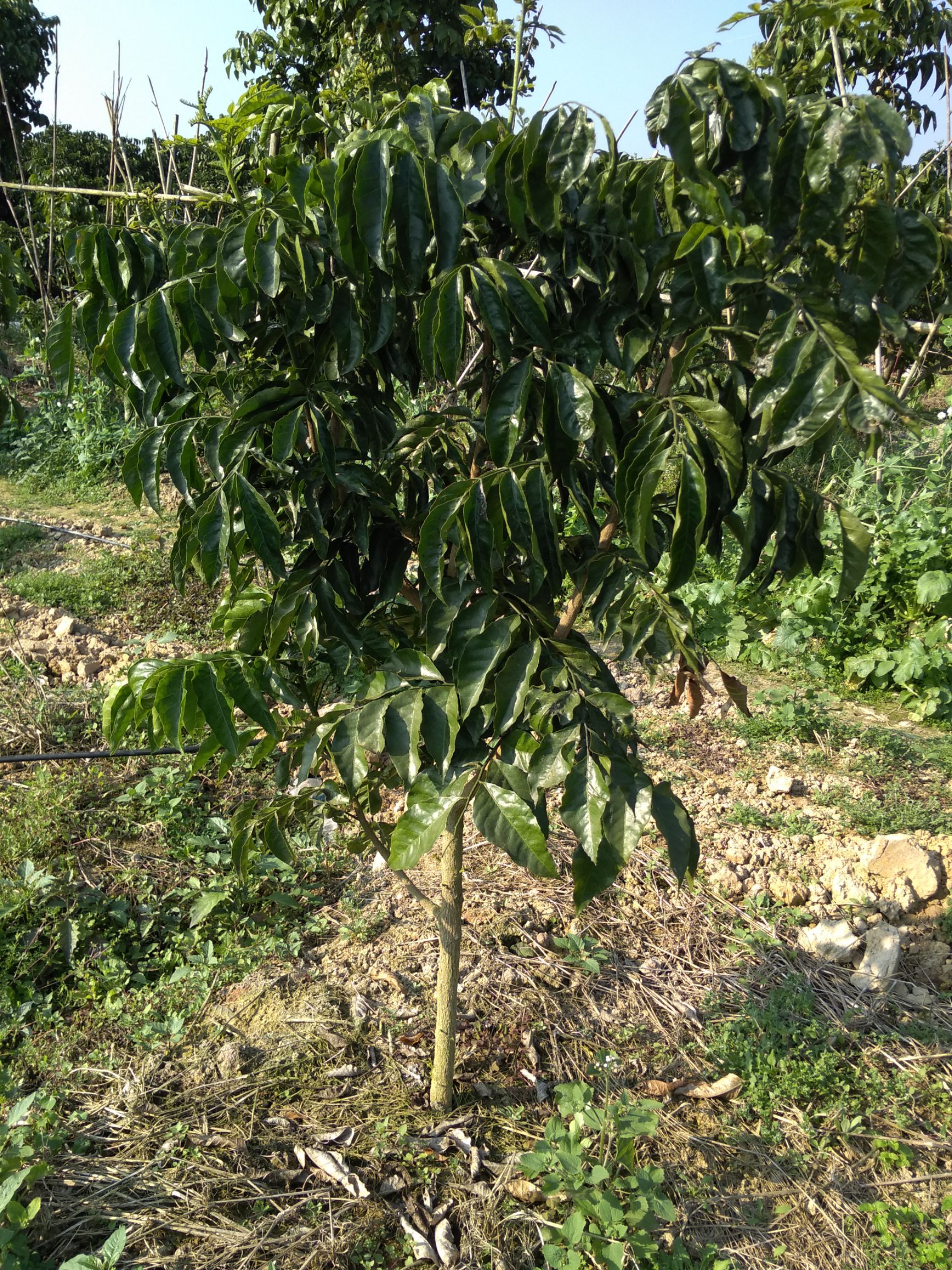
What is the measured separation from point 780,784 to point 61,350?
3090 mm

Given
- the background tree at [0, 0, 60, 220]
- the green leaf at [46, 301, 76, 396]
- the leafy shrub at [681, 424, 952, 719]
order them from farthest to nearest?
the background tree at [0, 0, 60, 220]
the leafy shrub at [681, 424, 952, 719]
the green leaf at [46, 301, 76, 396]

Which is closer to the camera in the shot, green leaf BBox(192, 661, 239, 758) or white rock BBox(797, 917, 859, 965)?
green leaf BBox(192, 661, 239, 758)

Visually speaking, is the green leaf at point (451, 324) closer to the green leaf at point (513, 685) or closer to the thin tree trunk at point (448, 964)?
the green leaf at point (513, 685)

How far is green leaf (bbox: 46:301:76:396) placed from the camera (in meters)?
1.62

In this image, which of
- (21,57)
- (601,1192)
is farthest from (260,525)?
(21,57)

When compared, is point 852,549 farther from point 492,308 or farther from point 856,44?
point 856,44

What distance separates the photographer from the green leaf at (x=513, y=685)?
135 centimetres

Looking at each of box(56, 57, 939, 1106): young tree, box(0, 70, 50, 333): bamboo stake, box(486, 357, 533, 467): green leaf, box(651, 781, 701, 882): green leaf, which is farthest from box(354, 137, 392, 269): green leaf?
box(0, 70, 50, 333): bamboo stake

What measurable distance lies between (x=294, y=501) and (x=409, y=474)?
23cm

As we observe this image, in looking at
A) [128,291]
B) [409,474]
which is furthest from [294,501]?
[128,291]

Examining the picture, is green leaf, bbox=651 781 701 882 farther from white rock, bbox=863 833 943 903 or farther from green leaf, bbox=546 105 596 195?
white rock, bbox=863 833 943 903

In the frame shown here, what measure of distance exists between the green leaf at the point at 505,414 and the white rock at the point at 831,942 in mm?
2251

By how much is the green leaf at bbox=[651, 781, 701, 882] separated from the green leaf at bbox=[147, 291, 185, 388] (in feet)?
3.26

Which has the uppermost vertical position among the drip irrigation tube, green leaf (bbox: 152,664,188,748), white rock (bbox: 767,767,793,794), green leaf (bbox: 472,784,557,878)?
green leaf (bbox: 152,664,188,748)
